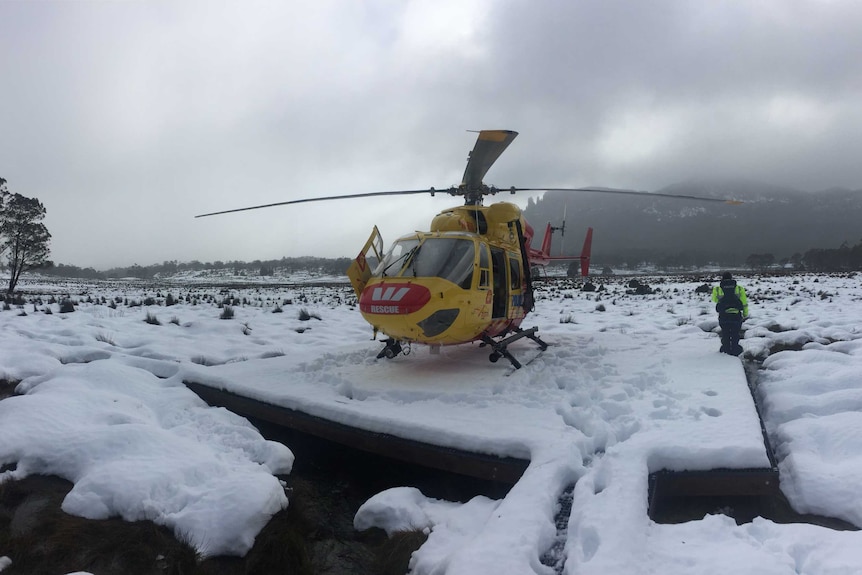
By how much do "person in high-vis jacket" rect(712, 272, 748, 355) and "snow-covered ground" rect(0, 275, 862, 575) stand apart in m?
0.63

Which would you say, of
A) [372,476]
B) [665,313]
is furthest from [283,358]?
[665,313]

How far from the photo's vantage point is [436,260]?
7.38 m

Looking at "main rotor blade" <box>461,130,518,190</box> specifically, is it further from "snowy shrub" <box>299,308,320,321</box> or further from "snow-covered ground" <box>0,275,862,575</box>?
"snowy shrub" <box>299,308,320,321</box>

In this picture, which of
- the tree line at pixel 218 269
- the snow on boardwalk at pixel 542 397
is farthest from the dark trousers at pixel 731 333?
the tree line at pixel 218 269

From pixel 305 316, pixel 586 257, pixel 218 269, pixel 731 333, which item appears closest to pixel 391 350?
pixel 731 333

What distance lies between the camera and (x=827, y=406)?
5781 millimetres

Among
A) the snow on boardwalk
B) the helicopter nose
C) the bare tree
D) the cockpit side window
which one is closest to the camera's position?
the snow on boardwalk

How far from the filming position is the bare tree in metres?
33.5

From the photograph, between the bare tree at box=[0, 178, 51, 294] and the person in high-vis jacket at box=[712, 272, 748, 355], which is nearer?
the person in high-vis jacket at box=[712, 272, 748, 355]

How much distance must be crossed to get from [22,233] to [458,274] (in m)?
41.7

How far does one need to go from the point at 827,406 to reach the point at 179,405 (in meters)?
8.74

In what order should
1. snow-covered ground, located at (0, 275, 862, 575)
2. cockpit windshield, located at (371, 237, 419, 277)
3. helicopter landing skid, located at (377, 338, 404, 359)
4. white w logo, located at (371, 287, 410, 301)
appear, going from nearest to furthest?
snow-covered ground, located at (0, 275, 862, 575) < white w logo, located at (371, 287, 410, 301) < cockpit windshield, located at (371, 237, 419, 277) < helicopter landing skid, located at (377, 338, 404, 359)

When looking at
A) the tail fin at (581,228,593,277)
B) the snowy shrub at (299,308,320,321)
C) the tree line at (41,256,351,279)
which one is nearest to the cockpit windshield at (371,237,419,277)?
the tail fin at (581,228,593,277)

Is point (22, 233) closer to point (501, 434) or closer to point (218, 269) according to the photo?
point (501, 434)
